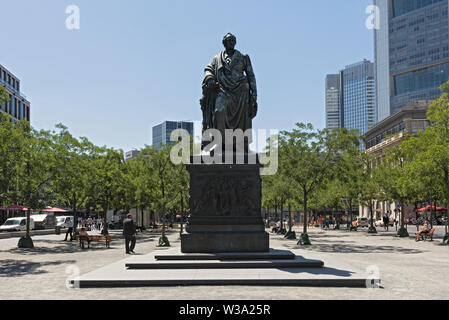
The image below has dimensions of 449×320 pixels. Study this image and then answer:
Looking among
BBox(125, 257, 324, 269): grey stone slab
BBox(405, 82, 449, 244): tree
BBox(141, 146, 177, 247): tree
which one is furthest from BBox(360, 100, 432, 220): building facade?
BBox(125, 257, 324, 269): grey stone slab

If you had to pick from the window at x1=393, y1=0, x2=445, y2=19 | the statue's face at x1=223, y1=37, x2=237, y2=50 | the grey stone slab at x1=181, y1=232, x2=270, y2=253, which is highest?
the window at x1=393, y1=0, x2=445, y2=19

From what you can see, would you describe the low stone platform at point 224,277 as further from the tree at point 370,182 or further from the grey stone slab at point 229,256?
the tree at point 370,182

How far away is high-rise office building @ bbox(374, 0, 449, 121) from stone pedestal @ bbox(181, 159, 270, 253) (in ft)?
516

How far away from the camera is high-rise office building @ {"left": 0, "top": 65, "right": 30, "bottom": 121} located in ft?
243

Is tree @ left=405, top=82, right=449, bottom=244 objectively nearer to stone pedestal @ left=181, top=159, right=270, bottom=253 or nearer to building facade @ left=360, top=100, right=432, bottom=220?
stone pedestal @ left=181, top=159, right=270, bottom=253

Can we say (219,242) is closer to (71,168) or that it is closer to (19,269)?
(19,269)

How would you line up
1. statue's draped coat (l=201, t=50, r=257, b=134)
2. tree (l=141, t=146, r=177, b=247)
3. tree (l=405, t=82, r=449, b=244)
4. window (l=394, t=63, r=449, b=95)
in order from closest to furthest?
statue's draped coat (l=201, t=50, r=257, b=134) → tree (l=405, t=82, r=449, b=244) → tree (l=141, t=146, r=177, b=247) → window (l=394, t=63, r=449, b=95)

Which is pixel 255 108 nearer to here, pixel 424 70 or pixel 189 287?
pixel 189 287

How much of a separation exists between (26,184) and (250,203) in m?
16.4

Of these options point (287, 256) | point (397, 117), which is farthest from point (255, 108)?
point (397, 117)

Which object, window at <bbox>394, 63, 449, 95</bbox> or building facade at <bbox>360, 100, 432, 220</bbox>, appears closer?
building facade at <bbox>360, 100, 432, 220</bbox>

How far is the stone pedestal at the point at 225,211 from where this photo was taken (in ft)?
41.2

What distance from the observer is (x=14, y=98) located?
77062 mm
